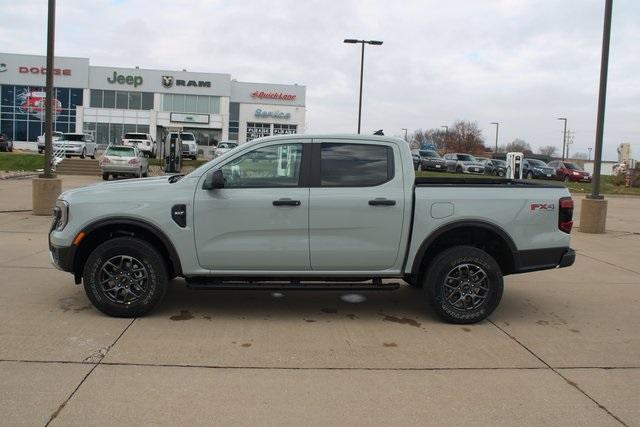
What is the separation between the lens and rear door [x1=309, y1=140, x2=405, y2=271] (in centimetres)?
551

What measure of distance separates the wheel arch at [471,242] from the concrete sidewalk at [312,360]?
0.60 meters

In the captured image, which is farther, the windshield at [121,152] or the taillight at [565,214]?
the windshield at [121,152]

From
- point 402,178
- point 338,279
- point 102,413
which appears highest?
point 402,178

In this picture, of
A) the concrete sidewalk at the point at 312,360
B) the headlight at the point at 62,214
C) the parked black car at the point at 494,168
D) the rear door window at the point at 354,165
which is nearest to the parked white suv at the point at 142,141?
the parked black car at the point at 494,168

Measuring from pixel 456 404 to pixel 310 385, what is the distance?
101 centimetres

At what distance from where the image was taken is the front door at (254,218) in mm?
5453

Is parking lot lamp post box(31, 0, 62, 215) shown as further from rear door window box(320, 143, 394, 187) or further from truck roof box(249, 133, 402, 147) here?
rear door window box(320, 143, 394, 187)

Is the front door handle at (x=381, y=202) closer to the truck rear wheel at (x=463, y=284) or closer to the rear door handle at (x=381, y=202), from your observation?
the rear door handle at (x=381, y=202)

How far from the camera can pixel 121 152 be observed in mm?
25922

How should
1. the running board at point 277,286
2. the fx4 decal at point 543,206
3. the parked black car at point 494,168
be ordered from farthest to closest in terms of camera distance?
the parked black car at point 494,168 < the fx4 decal at point 543,206 < the running board at point 277,286

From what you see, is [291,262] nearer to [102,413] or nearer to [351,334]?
[351,334]

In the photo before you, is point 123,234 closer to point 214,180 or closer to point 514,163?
point 214,180

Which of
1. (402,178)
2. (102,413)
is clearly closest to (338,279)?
(402,178)

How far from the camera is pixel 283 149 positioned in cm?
564
